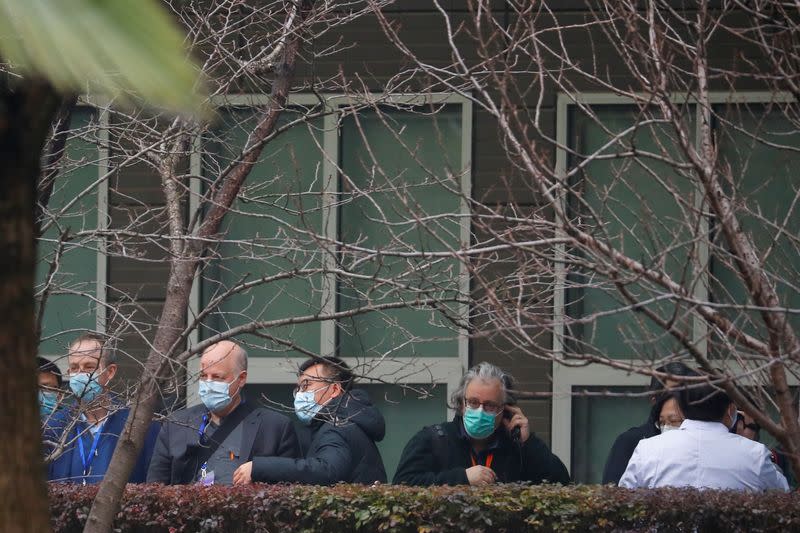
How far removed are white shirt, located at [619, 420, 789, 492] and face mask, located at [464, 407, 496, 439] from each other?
36.1 inches

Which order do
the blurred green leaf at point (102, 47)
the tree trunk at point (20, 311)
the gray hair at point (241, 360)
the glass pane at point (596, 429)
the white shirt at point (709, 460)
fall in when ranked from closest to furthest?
the blurred green leaf at point (102, 47) → the tree trunk at point (20, 311) → the white shirt at point (709, 460) → the gray hair at point (241, 360) → the glass pane at point (596, 429)

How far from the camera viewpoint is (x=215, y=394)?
6480 millimetres

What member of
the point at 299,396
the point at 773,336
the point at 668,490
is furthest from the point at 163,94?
the point at 299,396

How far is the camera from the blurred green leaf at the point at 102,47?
0.98 meters

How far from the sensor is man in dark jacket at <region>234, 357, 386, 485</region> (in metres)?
6.18

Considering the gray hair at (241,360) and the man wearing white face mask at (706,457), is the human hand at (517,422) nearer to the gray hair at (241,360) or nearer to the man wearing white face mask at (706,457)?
the man wearing white face mask at (706,457)

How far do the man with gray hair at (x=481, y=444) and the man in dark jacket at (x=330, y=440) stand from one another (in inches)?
9.3

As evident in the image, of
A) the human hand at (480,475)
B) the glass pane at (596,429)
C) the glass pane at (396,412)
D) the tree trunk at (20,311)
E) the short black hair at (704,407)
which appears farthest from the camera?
the glass pane at (396,412)

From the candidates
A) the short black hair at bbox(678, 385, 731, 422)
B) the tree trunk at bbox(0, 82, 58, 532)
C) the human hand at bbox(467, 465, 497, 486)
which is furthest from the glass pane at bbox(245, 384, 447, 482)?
the tree trunk at bbox(0, 82, 58, 532)

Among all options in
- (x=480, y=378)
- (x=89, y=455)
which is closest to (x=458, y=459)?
(x=480, y=378)

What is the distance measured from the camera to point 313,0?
571 cm

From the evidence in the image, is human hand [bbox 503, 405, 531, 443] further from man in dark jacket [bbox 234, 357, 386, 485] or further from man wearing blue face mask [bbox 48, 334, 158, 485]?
man wearing blue face mask [bbox 48, 334, 158, 485]

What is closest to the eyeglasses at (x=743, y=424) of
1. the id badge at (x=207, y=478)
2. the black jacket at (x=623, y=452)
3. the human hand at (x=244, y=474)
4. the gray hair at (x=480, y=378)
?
the black jacket at (x=623, y=452)

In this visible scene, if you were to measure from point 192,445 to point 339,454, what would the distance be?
0.76m
